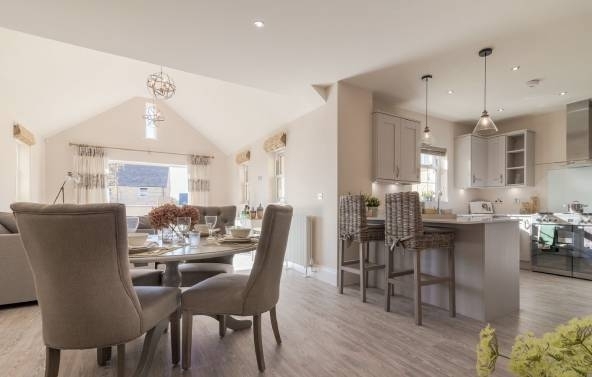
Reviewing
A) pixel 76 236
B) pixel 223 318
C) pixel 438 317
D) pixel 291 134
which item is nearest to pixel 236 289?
pixel 223 318

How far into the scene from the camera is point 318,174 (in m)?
4.20

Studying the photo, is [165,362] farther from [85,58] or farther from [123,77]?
[123,77]

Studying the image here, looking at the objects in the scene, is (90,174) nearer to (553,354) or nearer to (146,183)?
(146,183)

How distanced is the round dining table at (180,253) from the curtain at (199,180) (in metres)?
5.94

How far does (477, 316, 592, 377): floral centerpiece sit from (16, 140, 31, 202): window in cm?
661

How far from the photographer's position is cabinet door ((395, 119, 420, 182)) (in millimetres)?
4316

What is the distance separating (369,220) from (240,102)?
3.43m

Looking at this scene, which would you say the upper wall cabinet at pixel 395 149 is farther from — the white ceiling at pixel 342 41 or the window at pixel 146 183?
the window at pixel 146 183

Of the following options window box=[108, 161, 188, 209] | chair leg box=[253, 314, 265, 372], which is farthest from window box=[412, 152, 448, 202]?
window box=[108, 161, 188, 209]

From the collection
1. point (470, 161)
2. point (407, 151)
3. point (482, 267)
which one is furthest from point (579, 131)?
point (482, 267)

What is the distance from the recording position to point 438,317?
2.70 metres

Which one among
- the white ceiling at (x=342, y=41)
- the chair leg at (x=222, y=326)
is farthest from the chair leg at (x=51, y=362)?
the white ceiling at (x=342, y=41)

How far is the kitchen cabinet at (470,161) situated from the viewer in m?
5.30

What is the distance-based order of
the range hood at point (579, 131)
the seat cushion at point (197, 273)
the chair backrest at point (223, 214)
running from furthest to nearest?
the range hood at point (579, 131) < the chair backrest at point (223, 214) < the seat cushion at point (197, 273)
